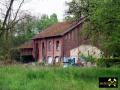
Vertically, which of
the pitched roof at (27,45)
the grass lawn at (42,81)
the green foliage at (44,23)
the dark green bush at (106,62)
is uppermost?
the green foliage at (44,23)

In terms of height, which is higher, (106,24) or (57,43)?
(57,43)

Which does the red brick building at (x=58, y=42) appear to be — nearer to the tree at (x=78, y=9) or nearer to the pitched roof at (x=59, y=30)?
the pitched roof at (x=59, y=30)

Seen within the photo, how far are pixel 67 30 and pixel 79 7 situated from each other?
38.0 m

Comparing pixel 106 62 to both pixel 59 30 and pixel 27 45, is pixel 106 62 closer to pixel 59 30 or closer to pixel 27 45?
pixel 59 30

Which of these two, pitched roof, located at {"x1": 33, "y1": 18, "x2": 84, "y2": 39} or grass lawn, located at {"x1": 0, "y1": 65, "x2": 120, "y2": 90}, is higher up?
pitched roof, located at {"x1": 33, "y1": 18, "x2": 84, "y2": 39}

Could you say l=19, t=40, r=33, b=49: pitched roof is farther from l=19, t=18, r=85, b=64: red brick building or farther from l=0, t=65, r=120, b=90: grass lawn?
l=0, t=65, r=120, b=90: grass lawn

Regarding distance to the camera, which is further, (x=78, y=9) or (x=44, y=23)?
(x=44, y=23)

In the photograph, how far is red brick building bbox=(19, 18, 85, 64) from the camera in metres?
71.1

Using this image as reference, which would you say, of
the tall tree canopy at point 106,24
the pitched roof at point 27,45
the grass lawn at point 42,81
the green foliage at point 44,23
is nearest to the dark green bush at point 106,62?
the tall tree canopy at point 106,24

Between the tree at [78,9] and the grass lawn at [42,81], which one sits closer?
the grass lawn at [42,81]

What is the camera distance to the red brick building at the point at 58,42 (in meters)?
71.1

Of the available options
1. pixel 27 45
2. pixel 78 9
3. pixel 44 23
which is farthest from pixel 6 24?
pixel 44 23

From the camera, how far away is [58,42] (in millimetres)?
73938

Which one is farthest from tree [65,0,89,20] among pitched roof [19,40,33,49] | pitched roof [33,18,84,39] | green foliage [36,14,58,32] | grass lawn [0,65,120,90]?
green foliage [36,14,58,32]
